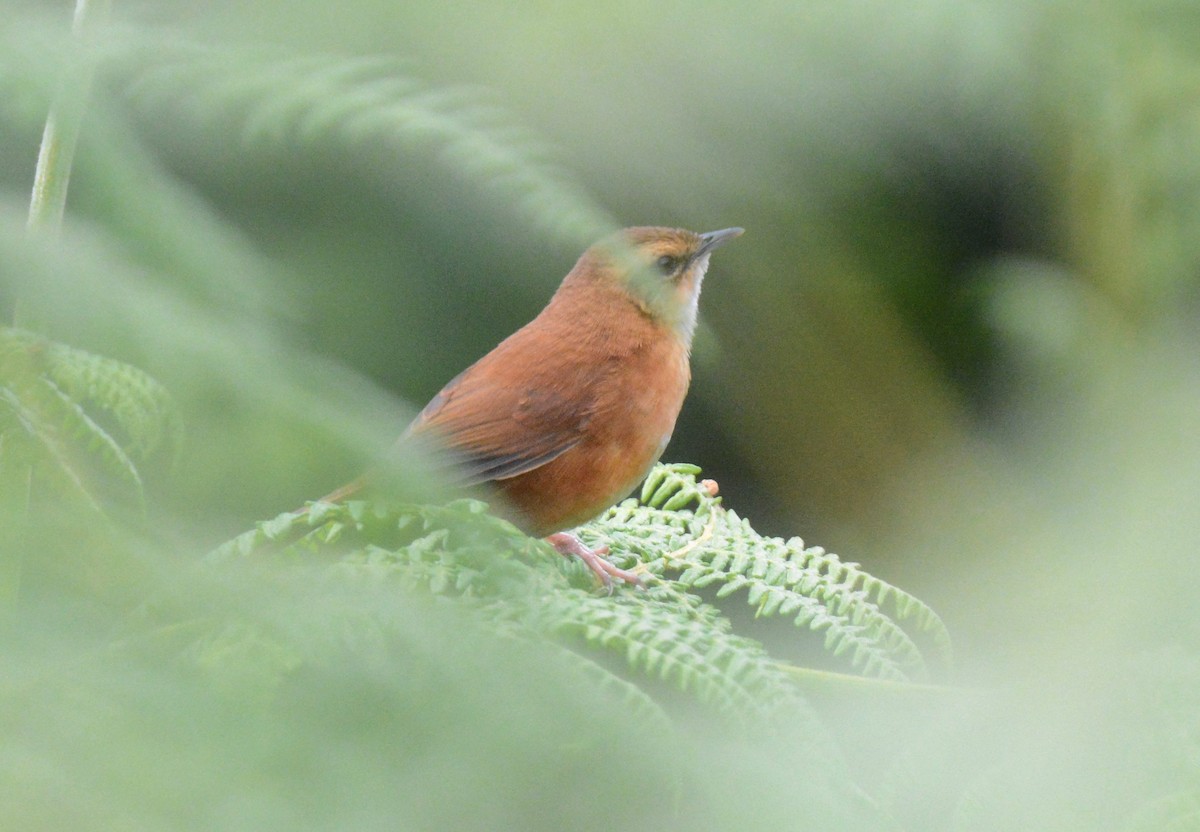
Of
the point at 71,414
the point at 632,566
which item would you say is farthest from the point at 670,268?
the point at 71,414

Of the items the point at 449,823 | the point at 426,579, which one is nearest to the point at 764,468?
the point at 426,579

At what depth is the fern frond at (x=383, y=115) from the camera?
455 mm

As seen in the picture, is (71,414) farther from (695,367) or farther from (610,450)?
(695,367)

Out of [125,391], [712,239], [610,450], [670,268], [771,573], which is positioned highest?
[712,239]

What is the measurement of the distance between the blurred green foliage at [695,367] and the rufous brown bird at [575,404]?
29 cm

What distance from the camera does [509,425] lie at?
2.44 metres

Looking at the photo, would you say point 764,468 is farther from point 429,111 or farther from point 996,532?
point 429,111

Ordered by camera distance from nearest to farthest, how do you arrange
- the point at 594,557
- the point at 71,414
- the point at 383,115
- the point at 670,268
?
the point at 383,115 < the point at 71,414 < the point at 594,557 < the point at 670,268

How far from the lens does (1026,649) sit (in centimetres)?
219

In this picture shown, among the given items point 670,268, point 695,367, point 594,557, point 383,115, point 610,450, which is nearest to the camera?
point 383,115

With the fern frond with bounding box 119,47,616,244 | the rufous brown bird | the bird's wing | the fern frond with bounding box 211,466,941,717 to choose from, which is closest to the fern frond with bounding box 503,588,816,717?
the fern frond with bounding box 211,466,941,717

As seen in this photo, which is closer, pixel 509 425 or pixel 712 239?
pixel 509 425

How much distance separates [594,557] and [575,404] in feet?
1.76

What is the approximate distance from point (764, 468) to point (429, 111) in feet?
10.5
